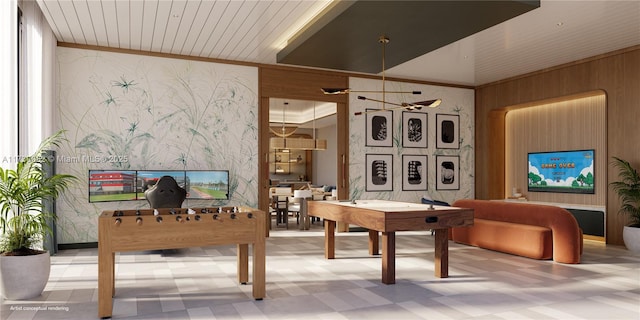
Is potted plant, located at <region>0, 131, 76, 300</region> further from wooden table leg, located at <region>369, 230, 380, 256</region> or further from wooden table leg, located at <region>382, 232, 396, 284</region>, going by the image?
wooden table leg, located at <region>369, 230, 380, 256</region>

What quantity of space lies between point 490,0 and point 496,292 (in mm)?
2761

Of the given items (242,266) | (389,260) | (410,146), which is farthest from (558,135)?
(242,266)

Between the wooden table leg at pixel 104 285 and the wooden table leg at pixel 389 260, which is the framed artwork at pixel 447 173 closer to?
the wooden table leg at pixel 389 260

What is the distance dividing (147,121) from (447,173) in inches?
232

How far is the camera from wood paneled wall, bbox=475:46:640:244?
270 inches

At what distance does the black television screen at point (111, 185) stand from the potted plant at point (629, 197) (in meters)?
7.22

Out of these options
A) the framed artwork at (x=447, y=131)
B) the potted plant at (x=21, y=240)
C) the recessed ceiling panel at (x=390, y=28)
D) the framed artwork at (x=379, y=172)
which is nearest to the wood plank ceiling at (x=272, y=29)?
the recessed ceiling panel at (x=390, y=28)

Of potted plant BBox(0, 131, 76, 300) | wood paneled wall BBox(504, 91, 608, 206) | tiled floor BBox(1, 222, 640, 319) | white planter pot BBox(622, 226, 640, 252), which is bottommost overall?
tiled floor BBox(1, 222, 640, 319)

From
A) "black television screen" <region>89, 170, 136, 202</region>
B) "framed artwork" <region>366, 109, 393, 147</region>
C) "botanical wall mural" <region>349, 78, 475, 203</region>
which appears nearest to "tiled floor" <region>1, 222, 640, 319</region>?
"black television screen" <region>89, 170, 136, 202</region>

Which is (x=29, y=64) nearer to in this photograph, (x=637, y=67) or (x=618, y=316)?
(x=618, y=316)

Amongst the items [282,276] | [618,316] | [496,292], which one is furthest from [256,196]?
[618,316]

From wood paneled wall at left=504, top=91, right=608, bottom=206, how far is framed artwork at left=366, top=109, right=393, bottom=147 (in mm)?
2643

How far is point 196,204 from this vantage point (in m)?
7.38

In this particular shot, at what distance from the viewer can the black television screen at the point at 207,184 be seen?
7246 millimetres
